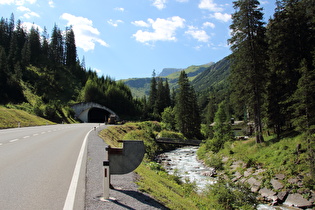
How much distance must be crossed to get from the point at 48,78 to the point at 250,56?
8805cm

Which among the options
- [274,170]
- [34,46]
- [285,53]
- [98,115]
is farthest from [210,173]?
[34,46]

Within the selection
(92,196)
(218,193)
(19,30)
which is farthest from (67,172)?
(19,30)

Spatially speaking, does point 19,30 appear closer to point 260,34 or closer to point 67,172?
point 260,34

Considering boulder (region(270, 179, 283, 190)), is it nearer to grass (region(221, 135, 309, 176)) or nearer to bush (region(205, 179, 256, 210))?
grass (region(221, 135, 309, 176))

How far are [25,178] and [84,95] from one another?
88.0m

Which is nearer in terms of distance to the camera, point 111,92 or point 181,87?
point 181,87

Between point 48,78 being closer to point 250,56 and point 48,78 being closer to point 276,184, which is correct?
point 250,56

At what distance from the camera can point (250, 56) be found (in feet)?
86.1

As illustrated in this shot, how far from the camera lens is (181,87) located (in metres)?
61.6

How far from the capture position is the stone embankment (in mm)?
15988

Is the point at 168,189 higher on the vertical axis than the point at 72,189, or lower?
lower

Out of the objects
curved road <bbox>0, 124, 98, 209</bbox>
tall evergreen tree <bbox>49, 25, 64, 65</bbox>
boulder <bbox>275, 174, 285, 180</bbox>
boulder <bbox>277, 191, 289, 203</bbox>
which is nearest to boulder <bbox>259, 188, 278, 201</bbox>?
boulder <bbox>277, 191, 289, 203</bbox>

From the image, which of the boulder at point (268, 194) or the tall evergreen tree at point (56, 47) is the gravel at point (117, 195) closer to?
the boulder at point (268, 194)

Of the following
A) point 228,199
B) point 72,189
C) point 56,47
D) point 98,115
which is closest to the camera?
point 72,189
